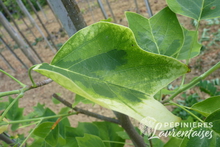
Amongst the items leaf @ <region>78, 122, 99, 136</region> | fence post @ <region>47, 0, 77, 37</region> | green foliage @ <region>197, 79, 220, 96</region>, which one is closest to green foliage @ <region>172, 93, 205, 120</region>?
green foliage @ <region>197, 79, 220, 96</region>

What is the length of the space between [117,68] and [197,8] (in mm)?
250

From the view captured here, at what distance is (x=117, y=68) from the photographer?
0.23 metres

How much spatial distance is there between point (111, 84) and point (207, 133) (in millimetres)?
194

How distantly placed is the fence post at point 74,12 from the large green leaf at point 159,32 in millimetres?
100

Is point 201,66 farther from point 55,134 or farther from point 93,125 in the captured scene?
point 55,134

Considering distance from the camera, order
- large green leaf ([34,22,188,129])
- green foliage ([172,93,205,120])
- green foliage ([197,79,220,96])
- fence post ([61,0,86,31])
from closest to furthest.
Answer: large green leaf ([34,22,188,129]) < fence post ([61,0,86,31]) < green foliage ([197,79,220,96]) < green foliage ([172,93,205,120])

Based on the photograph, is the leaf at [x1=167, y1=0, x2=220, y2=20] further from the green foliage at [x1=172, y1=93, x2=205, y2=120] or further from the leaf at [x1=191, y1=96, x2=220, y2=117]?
the green foliage at [x1=172, y1=93, x2=205, y2=120]

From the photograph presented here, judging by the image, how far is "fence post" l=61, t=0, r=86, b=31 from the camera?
319 mm

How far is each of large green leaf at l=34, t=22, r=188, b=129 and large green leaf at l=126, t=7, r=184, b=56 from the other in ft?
0.47

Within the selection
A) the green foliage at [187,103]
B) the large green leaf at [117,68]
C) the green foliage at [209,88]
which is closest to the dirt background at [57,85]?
the green foliage at [187,103]

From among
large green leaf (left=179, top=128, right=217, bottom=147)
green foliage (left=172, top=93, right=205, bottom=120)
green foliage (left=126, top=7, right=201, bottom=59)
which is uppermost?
green foliage (left=126, top=7, right=201, bottom=59)

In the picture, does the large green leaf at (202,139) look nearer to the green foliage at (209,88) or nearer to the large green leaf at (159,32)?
the large green leaf at (159,32)

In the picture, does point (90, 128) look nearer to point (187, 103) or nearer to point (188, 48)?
point (188, 48)

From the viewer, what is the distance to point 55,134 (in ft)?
1.59
